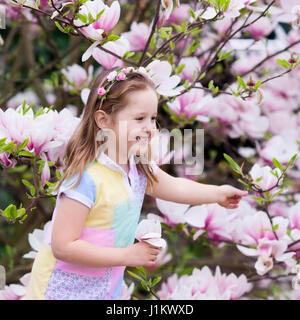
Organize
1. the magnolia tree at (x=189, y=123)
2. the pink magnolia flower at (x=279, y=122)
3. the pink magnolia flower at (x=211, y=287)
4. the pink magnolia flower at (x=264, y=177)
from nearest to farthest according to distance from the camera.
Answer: the magnolia tree at (x=189, y=123) → the pink magnolia flower at (x=264, y=177) → the pink magnolia flower at (x=211, y=287) → the pink magnolia flower at (x=279, y=122)

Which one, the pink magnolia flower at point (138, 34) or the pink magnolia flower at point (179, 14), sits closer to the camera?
the pink magnolia flower at point (138, 34)

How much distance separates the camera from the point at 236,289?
1.43 m

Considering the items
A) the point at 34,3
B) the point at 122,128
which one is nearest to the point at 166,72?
the point at 122,128

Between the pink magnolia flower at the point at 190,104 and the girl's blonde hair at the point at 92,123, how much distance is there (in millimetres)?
299

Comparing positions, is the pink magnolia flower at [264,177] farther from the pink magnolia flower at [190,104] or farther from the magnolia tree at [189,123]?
the pink magnolia flower at [190,104]

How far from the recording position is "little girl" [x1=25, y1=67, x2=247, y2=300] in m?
1.02

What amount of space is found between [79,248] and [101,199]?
11cm

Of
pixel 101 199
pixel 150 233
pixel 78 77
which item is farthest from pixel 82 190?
pixel 78 77

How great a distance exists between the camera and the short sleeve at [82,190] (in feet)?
3.37

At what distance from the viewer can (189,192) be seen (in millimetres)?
1234

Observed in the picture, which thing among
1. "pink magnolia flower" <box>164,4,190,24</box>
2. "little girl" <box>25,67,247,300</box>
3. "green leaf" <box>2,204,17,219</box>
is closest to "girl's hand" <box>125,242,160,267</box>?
"little girl" <box>25,67,247,300</box>

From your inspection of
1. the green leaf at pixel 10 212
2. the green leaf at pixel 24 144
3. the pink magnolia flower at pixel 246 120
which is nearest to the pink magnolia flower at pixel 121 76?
the green leaf at pixel 24 144
